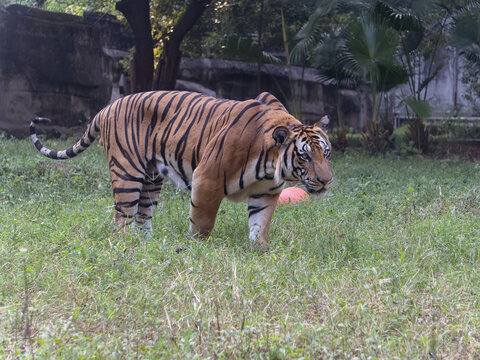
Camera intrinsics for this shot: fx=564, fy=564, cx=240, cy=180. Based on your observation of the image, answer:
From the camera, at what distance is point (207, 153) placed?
13.6 feet

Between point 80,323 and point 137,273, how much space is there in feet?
2.01

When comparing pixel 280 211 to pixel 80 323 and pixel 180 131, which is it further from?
pixel 80 323

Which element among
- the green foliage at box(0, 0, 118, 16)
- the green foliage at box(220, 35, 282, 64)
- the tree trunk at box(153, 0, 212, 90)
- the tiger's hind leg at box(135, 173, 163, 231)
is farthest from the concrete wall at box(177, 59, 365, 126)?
the tiger's hind leg at box(135, 173, 163, 231)

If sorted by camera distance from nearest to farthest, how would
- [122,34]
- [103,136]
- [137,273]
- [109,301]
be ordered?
[109,301] → [137,273] → [103,136] → [122,34]

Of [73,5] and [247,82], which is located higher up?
[73,5]

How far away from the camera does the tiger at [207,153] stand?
3951 millimetres

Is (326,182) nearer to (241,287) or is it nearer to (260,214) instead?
(260,214)

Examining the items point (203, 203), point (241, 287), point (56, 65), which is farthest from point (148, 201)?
point (56, 65)

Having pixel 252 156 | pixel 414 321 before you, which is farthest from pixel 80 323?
pixel 252 156

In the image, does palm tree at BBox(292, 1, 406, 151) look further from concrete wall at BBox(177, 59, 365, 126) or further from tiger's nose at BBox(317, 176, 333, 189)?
tiger's nose at BBox(317, 176, 333, 189)

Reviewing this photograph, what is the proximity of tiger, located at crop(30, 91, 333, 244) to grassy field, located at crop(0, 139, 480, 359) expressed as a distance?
244 mm

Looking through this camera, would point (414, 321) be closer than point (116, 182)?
Yes

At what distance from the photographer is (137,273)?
3193 mm

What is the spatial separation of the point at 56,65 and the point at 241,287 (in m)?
11.1
